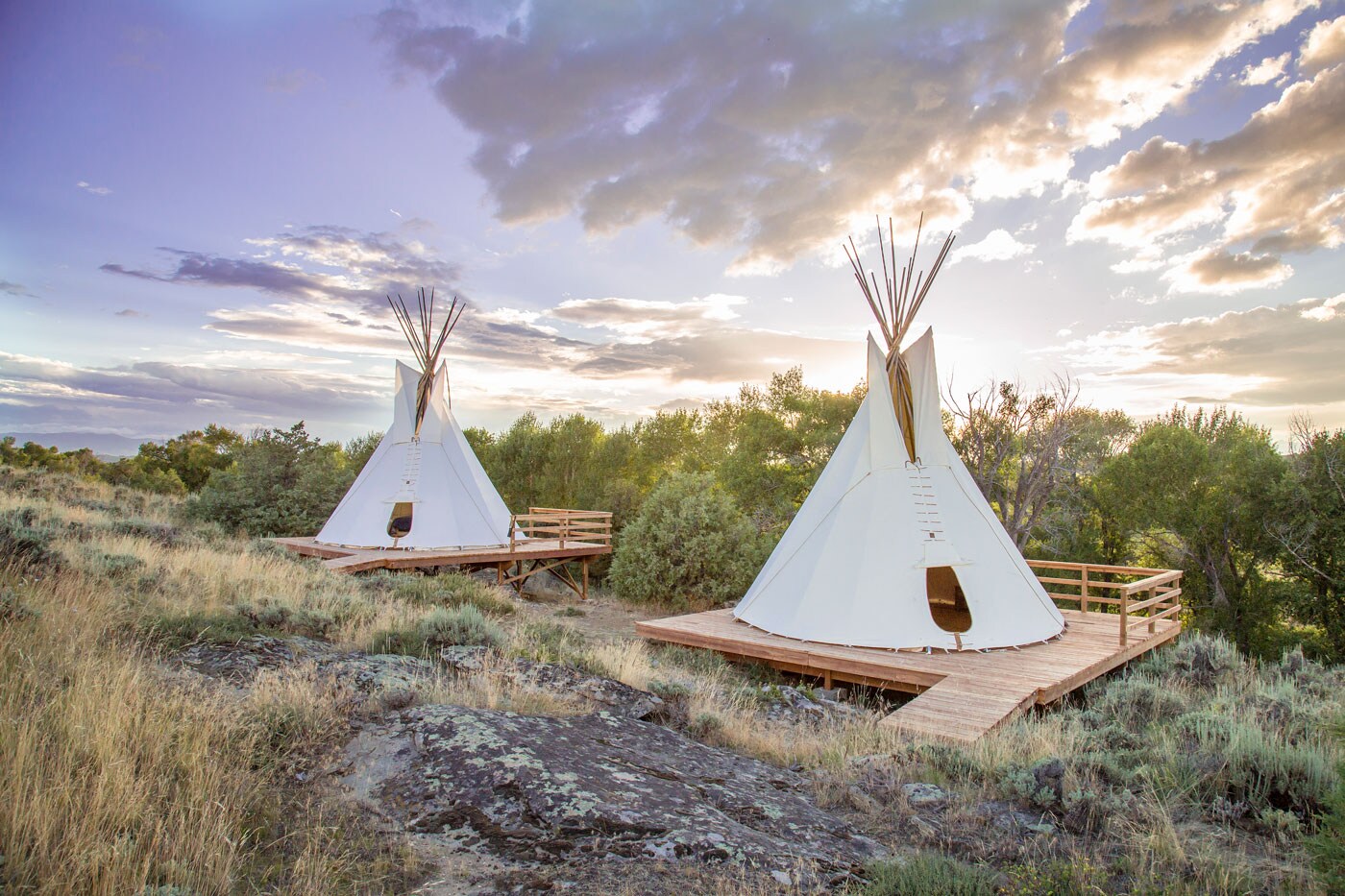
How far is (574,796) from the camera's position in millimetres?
3275

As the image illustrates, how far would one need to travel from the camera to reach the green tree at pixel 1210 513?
1617cm

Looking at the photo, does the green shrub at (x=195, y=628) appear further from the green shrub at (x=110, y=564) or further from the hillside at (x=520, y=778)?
the green shrub at (x=110, y=564)

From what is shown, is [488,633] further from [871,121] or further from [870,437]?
[871,121]

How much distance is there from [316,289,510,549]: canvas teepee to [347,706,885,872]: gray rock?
492 inches

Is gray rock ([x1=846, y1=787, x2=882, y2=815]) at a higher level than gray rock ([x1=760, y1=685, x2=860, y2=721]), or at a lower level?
higher

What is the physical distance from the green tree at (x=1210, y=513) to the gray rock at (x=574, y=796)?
→ 54.9ft

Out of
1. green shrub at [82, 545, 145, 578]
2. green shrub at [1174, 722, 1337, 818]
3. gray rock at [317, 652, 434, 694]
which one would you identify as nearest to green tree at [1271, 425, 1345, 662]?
green shrub at [1174, 722, 1337, 818]

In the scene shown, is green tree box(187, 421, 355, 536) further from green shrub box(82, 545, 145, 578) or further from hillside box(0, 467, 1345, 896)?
hillside box(0, 467, 1345, 896)

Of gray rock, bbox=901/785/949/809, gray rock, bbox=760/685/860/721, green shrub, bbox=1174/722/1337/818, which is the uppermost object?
green shrub, bbox=1174/722/1337/818

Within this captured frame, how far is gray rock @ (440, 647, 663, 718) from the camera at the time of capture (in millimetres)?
5234

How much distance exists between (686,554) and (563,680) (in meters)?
9.34

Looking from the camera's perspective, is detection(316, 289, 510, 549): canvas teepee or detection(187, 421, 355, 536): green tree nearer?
detection(316, 289, 510, 549): canvas teepee

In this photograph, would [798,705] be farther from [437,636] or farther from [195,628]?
[195,628]

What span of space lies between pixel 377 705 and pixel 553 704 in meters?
1.04
